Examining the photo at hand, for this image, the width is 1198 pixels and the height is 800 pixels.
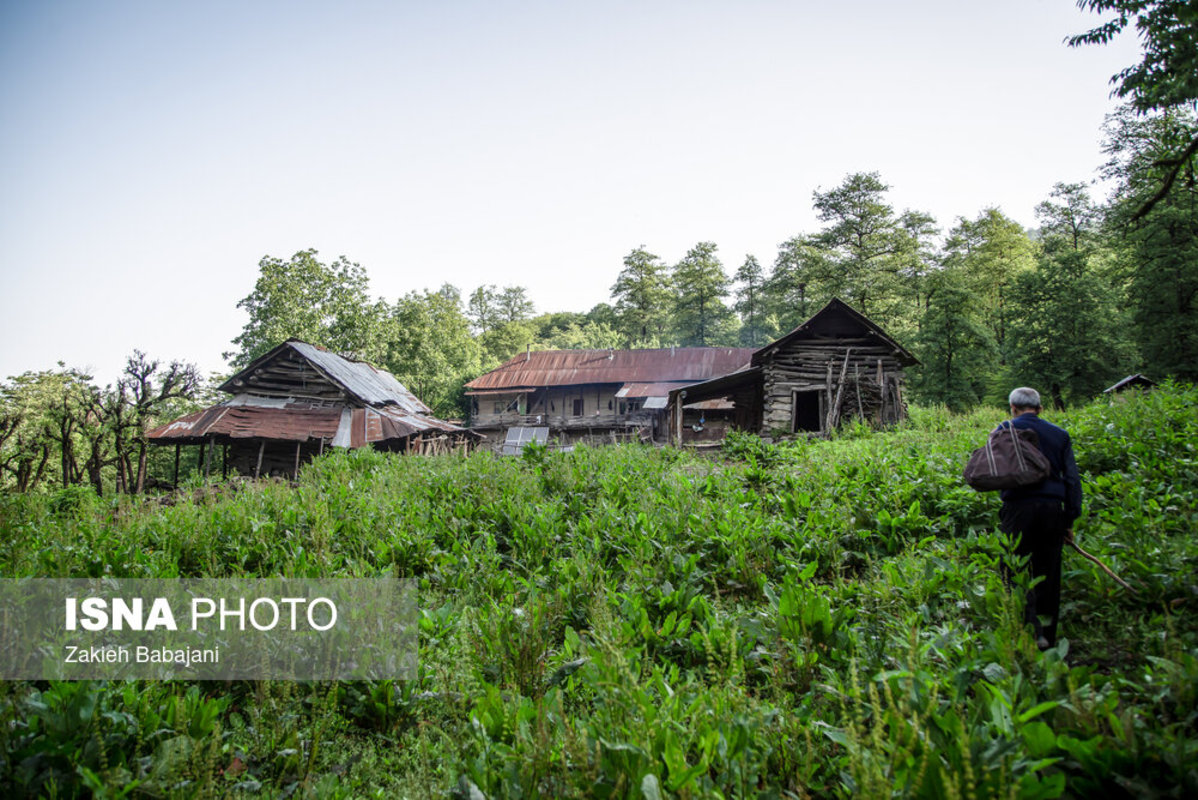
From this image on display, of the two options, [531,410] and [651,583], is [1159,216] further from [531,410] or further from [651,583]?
[531,410]

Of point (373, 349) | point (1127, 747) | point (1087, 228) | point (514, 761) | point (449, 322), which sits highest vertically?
point (1087, 228)

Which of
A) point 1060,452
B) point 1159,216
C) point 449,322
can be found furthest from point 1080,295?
point 449,322

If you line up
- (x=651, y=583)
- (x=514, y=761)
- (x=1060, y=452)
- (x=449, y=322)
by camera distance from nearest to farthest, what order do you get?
(x=514, y=761) < (x=1060, y=452) < (x=651, y=583) < (x=449, y=322)

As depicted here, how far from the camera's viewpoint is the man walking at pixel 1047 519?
405 centimetres

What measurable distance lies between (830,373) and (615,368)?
22.9 meters

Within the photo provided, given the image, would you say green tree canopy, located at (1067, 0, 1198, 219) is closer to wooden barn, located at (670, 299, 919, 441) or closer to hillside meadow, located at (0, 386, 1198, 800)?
hillside meadow, located at (0, 386, 1198, 800)

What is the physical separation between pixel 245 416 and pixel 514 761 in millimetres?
23797

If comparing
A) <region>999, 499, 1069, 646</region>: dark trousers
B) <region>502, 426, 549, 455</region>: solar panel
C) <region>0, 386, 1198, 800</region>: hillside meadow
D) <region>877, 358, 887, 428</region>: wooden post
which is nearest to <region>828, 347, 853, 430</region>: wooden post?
<region>877, 358, 887, 428</region>: wooden post

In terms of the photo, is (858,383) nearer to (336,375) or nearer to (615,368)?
(336,375)

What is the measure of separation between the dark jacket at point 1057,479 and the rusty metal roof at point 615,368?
35.0 metres

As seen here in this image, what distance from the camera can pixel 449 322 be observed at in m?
50.9

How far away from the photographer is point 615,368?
41.1 meters

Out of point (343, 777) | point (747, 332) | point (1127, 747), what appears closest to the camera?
point (1127, 747)

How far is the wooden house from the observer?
39844 millimetres
